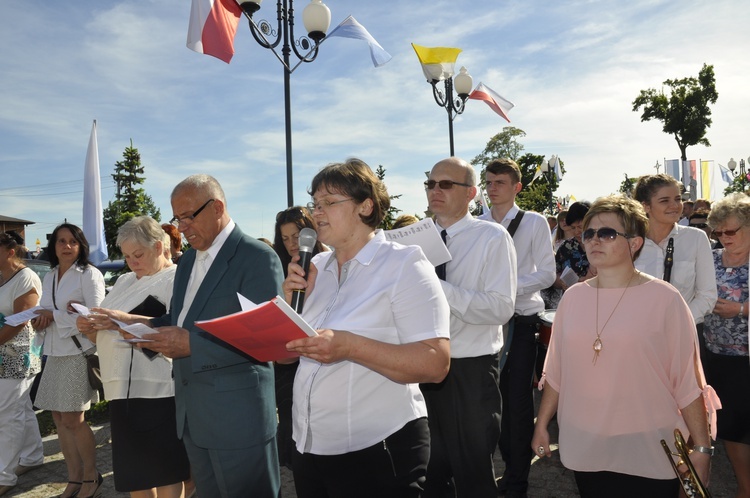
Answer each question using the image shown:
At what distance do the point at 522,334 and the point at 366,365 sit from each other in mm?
2719

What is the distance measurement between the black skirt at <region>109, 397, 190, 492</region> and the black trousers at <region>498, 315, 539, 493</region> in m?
2.45

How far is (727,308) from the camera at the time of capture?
394 centimetres

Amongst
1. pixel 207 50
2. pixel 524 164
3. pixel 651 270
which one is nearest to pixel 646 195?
pixel 651 270

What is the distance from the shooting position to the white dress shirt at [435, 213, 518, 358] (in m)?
3.24

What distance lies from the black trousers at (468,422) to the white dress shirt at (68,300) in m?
3.12

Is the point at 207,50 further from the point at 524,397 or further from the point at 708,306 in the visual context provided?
the point at 708,306

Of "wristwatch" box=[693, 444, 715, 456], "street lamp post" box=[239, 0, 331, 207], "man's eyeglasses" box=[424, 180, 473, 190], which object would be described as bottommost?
"wristwatch" box=[693, 444, 715, 456]

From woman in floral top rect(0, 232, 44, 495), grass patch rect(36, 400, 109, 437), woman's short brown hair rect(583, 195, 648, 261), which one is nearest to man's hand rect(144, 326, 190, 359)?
woman's short brown hair rect(583, 195, 648, 261)

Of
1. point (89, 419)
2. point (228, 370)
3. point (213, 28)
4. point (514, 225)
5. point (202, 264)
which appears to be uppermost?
point (213, 28)

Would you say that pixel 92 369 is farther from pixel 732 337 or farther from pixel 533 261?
pixel 732 337

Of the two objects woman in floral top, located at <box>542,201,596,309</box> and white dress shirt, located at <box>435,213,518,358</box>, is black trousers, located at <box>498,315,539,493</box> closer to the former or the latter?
white dress shirt, located at <box>435,213,518,358</box>

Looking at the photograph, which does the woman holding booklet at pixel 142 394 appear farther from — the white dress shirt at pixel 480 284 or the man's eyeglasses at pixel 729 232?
the man's eyeglasses at pixel 729 232

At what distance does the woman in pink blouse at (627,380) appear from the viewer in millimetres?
2371

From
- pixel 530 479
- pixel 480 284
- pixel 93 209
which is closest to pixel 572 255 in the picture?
pixel 530 479
